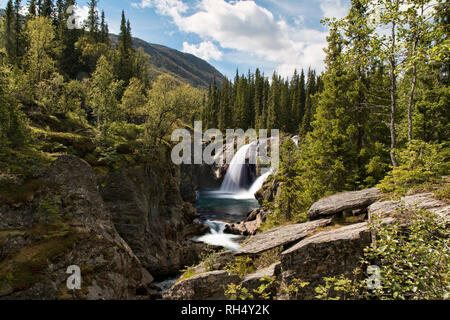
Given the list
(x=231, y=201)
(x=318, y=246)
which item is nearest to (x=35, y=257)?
(x=318, y=246)

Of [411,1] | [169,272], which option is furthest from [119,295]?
[411,1]

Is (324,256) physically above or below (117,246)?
above

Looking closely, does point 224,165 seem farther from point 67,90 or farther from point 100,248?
point 100,248

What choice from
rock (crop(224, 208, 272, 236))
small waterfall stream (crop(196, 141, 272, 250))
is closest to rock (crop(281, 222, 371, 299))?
small waterfall stream (crop(196, 141, 272, 250))

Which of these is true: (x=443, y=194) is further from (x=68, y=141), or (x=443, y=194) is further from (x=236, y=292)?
(x=68, y=141)

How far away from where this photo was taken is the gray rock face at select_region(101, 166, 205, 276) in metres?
18.6

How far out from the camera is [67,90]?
22.6 m

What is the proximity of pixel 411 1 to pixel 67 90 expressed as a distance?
85.0ft

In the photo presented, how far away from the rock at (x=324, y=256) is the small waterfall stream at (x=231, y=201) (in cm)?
1713

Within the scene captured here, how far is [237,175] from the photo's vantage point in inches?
2084

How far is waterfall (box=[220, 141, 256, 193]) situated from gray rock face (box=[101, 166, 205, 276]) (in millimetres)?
27822

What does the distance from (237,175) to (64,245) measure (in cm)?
4334

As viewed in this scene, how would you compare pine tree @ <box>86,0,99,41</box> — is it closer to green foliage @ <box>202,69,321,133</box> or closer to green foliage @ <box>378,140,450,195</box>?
green foliage @ <box>202,69,321,133</box>

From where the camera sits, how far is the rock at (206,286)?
876 cm
